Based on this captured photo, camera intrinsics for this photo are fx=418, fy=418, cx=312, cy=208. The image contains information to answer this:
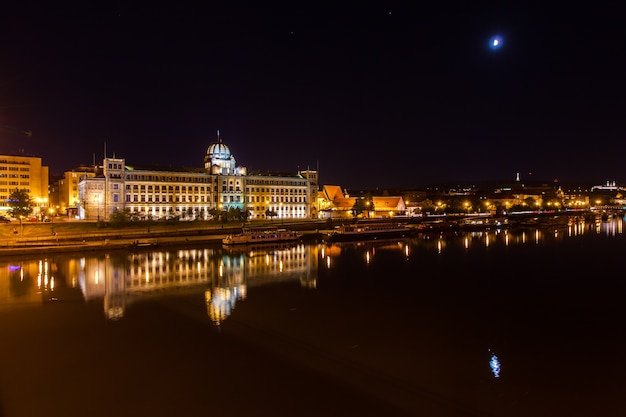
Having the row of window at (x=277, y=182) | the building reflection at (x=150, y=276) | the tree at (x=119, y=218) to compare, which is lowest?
the building reflection at (x=150, y=276)

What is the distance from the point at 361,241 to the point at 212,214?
75.3ft

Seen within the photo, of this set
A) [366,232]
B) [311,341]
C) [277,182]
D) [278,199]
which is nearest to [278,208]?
[278,199]

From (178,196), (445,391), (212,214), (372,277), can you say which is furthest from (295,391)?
(178,196)

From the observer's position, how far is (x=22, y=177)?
63344mm

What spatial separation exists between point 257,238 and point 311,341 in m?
25.6

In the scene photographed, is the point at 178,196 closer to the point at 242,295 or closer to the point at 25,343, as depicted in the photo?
the point at 242,295

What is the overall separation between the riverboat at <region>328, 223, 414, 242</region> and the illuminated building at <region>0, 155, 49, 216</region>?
1768 inches

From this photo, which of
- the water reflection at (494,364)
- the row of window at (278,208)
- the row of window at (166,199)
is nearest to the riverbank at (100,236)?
the row of window at (166,199)

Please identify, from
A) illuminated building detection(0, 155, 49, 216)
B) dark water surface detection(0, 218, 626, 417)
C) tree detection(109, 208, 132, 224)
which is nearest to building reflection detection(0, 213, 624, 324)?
dark water surface detection(0, 218, 626, 417)

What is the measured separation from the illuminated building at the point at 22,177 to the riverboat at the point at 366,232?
1768 inches

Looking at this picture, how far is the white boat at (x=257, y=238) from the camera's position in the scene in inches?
1427

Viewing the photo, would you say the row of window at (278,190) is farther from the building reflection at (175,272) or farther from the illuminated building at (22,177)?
the illuminated building at (22,177)

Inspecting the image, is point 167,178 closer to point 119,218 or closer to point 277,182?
point 119,218

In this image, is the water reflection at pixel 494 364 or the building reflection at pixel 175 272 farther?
the building reflection at pixel 175 272
